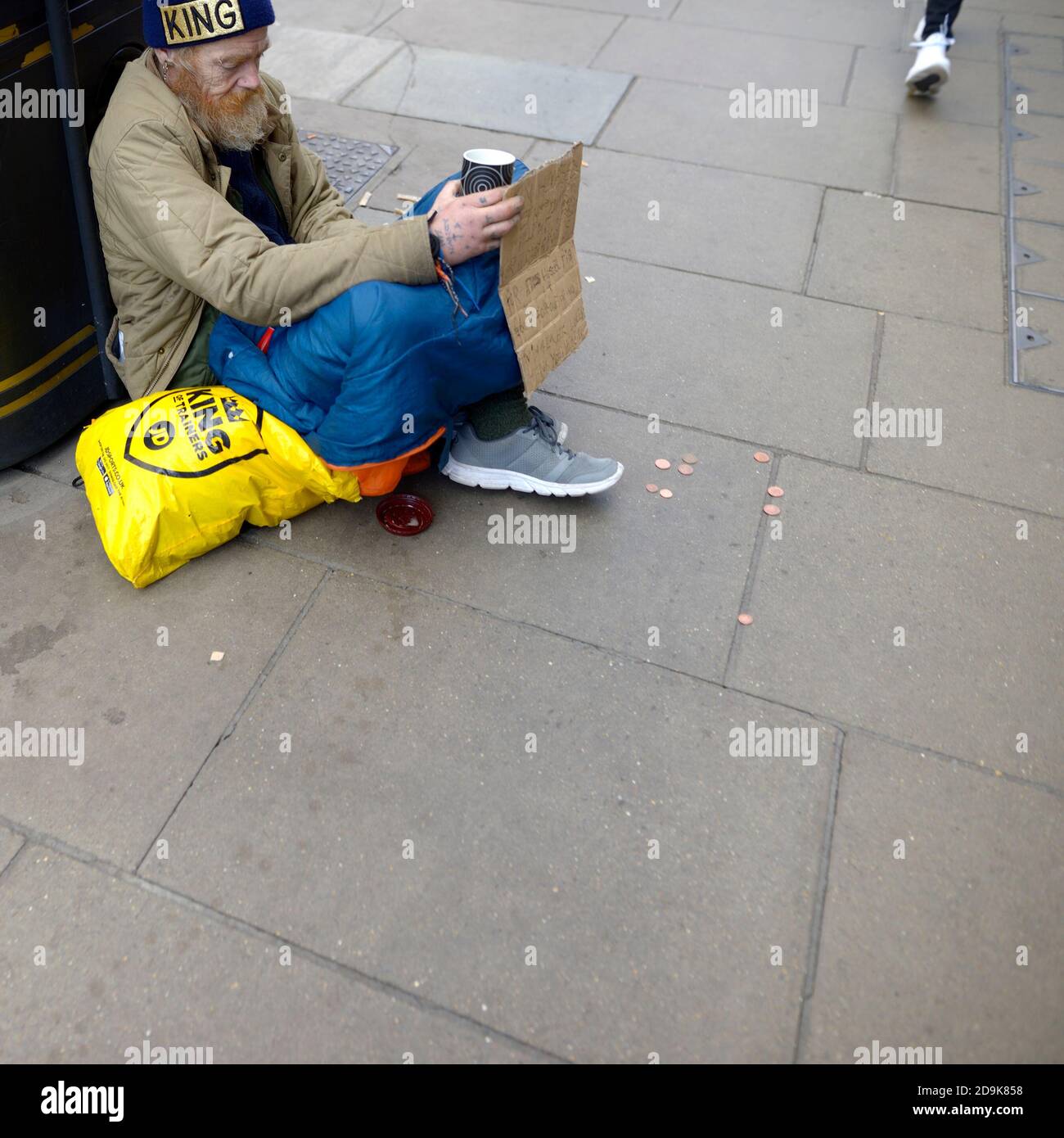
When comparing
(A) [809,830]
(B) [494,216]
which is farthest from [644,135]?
(A) [809,830]

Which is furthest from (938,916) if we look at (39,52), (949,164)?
(949,164)

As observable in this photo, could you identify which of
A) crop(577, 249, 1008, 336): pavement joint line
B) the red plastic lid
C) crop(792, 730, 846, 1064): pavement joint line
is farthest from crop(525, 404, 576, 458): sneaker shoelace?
crop(577, 249, 1008, 336): pavement joint line

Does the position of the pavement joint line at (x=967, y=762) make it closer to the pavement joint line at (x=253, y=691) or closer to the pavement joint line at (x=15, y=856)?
the pavement joint line at (x=253, y=691)

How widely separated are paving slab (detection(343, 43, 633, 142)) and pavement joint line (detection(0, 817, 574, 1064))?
14.2 ft

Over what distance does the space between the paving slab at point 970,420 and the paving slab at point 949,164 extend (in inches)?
50.7

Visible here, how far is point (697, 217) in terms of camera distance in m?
4.54

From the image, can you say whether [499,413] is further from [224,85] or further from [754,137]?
[754,137]

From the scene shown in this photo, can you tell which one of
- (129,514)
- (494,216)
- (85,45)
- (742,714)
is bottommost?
(742,714)

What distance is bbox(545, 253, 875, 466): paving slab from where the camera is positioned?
346cm

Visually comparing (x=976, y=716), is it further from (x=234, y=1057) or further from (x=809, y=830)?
(x=234, y=1057)

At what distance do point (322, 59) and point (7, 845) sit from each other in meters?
5.15

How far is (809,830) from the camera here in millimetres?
2303

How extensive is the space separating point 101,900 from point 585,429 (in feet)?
7.08

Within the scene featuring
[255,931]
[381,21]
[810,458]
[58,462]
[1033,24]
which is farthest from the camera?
[1033,24]
